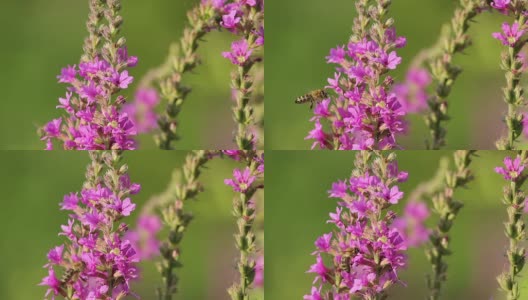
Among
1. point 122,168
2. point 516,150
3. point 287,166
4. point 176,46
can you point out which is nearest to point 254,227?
point 287,166

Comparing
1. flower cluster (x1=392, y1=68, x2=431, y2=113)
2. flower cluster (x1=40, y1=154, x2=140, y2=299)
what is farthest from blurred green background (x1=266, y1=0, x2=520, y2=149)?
flower cluster (x1=40, y1=154, x2=140, y2=299)

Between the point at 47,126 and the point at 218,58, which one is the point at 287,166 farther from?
the point at 47,126

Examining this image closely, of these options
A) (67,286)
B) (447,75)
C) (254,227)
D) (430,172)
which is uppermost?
(447,75)

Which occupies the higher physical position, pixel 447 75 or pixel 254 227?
pixel 447 75

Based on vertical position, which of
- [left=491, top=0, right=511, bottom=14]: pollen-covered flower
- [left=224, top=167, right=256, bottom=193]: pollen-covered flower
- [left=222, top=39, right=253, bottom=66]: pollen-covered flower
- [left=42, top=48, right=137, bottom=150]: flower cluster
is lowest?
[left=224, top=167, right=256, bottom=193]: pollen-covered flower

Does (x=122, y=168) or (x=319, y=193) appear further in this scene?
(x=319, y=193)

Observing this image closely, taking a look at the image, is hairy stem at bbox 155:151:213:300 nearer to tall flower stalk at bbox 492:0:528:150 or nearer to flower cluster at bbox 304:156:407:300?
flower cluster at bbox 304:156:407:300

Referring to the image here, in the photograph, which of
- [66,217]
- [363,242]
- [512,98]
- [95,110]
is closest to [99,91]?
[95,110]
